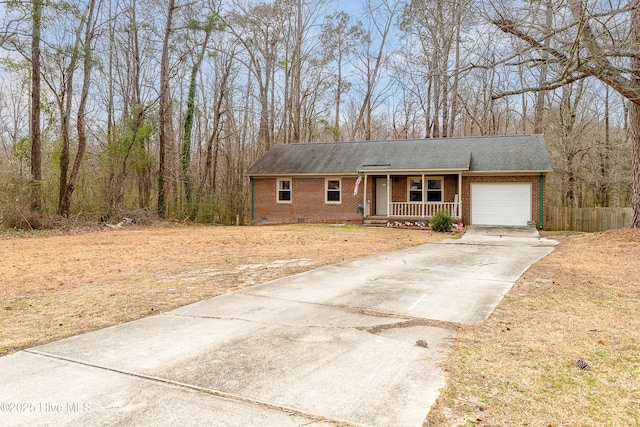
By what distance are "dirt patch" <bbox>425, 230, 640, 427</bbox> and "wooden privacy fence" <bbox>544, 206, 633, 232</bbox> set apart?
16065 mm

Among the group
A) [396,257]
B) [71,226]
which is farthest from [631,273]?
[71,226]

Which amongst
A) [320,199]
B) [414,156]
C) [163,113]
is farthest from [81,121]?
[414,156]

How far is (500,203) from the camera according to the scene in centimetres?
1922

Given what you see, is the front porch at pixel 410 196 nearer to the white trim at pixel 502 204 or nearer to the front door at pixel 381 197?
the front door at pixel 381 197

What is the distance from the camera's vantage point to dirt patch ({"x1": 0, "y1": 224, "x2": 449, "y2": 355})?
4.89m


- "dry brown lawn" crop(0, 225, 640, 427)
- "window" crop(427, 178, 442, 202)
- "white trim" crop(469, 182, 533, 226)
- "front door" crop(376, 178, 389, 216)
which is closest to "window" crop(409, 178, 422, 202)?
"window" crop(427, 178, 442, 202)

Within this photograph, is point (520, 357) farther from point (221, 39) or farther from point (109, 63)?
point (109, 63)

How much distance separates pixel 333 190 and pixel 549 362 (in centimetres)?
1877

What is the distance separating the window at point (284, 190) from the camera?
2309cm

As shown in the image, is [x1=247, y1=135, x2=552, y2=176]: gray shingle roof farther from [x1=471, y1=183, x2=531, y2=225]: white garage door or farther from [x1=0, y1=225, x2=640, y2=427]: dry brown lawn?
[x1=0, y1=225, x2=640, y2=427]: dry brown lawn

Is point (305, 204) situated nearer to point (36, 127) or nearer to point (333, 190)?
point (333, 190)

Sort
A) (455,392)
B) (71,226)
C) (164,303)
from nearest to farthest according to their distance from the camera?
(455,392) < (164,303) < (71,226)

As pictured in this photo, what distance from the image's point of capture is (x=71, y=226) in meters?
17.9

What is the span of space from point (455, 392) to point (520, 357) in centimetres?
99
